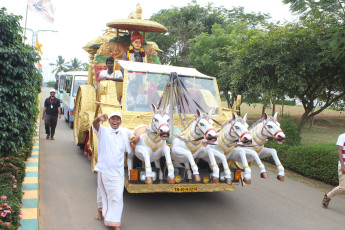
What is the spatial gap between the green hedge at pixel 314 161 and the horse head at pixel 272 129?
3.76m

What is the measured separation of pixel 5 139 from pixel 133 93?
2.39m

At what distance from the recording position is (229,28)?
56.8ft

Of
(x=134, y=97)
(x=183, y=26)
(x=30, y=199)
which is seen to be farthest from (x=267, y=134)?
(x=183, y=26)

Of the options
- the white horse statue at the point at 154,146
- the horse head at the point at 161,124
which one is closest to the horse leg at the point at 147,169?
the white horse statue at the point at 154,146

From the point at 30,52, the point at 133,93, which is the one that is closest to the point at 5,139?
the point at 30,52

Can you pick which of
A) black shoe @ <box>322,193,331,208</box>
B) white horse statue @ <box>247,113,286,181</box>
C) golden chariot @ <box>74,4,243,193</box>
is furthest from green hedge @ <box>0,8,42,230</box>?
black shoe @ <box>322,193,331,208</box>

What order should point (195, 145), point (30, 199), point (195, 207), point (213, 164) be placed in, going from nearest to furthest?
point (213, 164)
point (195, 145)
point (30, 199)
point (195, 207)

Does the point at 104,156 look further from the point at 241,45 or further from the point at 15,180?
the point at 241,45

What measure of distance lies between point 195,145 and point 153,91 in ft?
6.24

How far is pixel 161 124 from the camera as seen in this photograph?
14.5 ft

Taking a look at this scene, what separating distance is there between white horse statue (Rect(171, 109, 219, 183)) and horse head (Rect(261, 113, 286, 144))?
0.85 m

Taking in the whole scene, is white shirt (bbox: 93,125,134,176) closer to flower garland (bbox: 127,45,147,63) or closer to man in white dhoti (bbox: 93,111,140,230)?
man in white dhoti (bbox: 93,111,140,230)

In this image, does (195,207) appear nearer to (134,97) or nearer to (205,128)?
(205,128)

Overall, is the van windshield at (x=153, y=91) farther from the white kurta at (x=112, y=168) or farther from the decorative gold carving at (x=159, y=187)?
the white kurta at (x=112, y=168)
